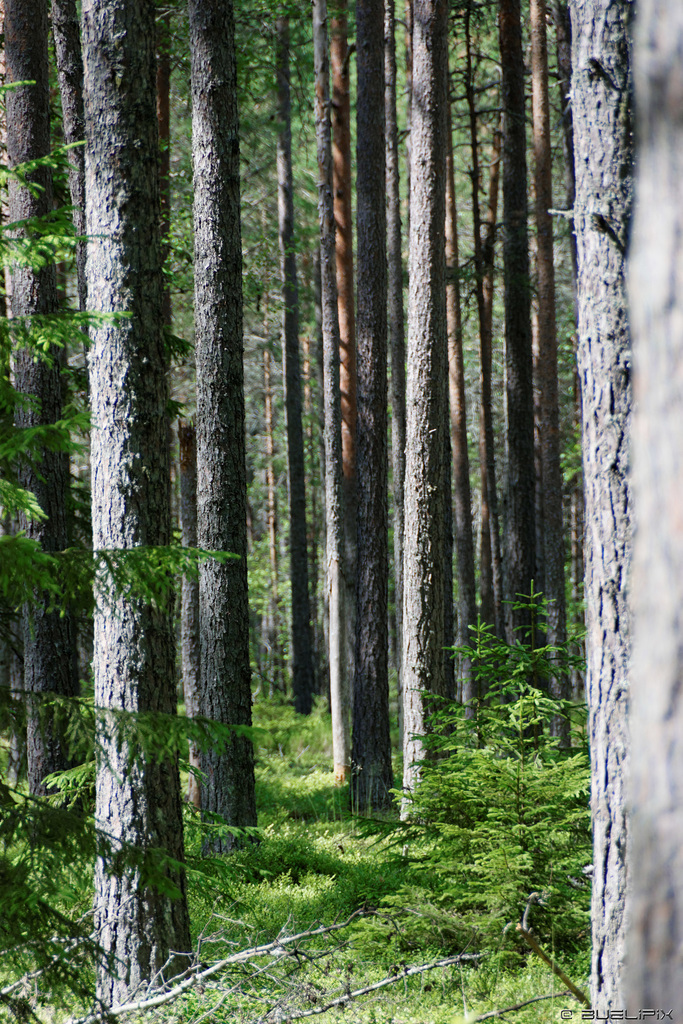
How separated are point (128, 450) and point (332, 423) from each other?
21.7 feet

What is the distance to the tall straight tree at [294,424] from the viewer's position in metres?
15.2

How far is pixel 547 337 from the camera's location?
1319cm

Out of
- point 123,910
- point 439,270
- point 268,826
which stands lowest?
point 268,826

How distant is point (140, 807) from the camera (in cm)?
377

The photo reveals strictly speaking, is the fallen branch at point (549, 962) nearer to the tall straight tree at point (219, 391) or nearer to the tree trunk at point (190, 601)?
the tall straight tree at point (219, 391)

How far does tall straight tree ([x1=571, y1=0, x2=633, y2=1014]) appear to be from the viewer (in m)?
2.97

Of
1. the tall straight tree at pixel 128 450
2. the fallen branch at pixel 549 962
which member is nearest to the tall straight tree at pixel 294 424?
the tall straight tree at pixel 128 450

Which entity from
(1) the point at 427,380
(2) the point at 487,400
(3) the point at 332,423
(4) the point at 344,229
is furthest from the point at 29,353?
(2) the point at 487,400

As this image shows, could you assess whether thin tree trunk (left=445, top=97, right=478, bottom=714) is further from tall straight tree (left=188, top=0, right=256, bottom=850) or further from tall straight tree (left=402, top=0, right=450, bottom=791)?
tall straight tree (left=188, top=0, right=256, bottom=850)

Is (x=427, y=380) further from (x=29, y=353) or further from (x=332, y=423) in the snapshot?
(x=29, y=353)

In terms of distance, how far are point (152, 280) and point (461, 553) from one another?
33.5 feet

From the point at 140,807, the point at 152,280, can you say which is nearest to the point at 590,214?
the point at 152,280

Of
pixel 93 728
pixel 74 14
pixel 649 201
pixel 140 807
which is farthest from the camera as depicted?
pixel 74 14

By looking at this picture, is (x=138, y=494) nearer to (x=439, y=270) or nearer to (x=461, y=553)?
(x=439, y=270)
